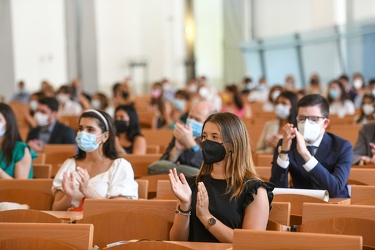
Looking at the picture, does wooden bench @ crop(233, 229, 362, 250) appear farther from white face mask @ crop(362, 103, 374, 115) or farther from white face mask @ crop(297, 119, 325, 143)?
white face mask @ crop(362, 103, 374, 115)

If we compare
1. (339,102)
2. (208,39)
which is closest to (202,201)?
(339,102)

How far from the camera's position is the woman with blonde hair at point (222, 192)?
15.6ft

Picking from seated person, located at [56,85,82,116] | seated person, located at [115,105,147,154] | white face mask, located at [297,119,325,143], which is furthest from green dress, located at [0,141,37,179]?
seated person, located at [56,85,82,116]

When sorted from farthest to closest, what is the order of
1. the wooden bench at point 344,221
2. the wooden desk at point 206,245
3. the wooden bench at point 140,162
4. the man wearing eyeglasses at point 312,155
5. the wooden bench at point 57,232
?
the wooden bench at point 140,162
the man wearing eyeglasses at point 312,155
the wooden bench at point 344,221
the wooden desk at point 206,245
the wooden bench at point 57,232

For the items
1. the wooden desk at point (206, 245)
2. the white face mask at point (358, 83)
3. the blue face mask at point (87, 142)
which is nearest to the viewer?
the wooden desk at point (206, 245)

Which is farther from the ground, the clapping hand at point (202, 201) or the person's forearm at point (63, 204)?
the clapping hand at point (202, 201)

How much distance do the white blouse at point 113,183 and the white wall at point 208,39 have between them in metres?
25.3

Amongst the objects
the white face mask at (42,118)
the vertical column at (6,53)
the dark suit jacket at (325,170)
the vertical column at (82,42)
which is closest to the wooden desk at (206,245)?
the dark suit jacket at (325,170)

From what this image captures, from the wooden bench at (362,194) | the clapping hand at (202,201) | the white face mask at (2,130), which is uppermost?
the white face mask at (2,130)

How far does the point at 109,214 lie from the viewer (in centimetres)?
507

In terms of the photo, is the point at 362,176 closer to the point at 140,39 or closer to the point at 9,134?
the point at 9,134

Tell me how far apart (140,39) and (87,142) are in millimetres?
25308

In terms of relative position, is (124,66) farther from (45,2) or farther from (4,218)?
(4,218)

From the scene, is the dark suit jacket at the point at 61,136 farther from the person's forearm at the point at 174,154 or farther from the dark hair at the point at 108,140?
the dark hair at the point at 108,140
